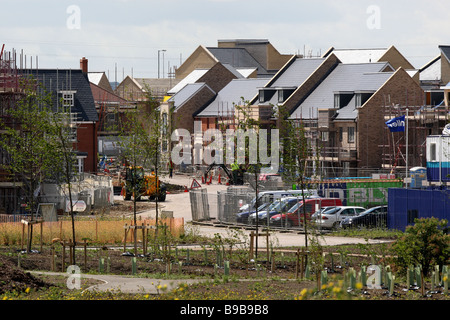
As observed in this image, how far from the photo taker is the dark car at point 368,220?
3944 cm

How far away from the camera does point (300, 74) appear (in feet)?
262

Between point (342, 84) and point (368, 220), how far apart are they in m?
34.5

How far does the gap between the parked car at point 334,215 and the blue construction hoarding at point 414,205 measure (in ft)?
6.48

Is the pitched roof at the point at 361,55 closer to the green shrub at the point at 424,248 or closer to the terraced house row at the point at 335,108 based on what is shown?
the terraced house row at the point at 335,108

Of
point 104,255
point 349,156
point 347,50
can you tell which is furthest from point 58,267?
point 347,50

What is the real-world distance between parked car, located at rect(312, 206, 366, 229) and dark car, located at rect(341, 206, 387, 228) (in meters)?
0.33

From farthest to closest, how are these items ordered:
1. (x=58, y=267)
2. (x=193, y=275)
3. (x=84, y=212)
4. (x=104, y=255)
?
(x=84, y=212) < (x=104, y=255) < (x=58, y=267) < (x=193, y=275)

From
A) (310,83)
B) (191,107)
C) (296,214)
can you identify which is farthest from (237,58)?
(296,214)

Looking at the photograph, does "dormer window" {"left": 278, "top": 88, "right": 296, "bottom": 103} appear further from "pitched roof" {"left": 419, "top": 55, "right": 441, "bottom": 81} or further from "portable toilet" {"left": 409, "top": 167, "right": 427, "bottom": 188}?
"portable toilet" {"left": 409, "top": 167, "right": 427, "bottom": 188}

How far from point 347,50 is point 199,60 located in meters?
33.8

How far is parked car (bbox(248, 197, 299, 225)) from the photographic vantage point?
40.8 metres

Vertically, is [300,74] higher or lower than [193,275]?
higher

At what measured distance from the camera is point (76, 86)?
70562 millimetres
